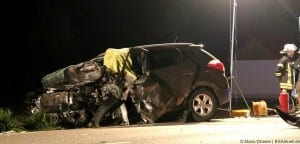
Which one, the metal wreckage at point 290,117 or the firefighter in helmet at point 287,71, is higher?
the firefighter in helmet at point 287,71

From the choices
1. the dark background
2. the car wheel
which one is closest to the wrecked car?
the car wheel

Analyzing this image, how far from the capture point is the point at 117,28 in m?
39.7

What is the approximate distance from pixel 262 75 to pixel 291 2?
1290 cm

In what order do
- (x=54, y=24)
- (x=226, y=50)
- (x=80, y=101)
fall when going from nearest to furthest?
(x=80, y=101), (x=54, y=24), (x=226, y=50)

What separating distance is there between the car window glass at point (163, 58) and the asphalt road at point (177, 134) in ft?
4.29

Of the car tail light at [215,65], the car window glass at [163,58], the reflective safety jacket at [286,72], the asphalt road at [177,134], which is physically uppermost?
the car window glass at [163,58]

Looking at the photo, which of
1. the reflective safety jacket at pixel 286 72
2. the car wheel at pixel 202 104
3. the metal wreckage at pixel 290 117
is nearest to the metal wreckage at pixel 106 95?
the car wheel at pixel 202 104

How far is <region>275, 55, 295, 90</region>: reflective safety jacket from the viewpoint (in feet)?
49.2

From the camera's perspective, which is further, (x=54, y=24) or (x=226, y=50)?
(x=226, y=50)

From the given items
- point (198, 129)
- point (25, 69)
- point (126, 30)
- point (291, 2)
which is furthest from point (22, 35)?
point (198, 129)

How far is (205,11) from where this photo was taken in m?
40.2

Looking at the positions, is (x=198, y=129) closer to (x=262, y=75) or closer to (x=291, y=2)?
(x=262, y=75)

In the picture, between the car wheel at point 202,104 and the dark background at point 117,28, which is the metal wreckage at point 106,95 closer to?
the car wheel at point 202,104

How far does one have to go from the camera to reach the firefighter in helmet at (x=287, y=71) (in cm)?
1499
